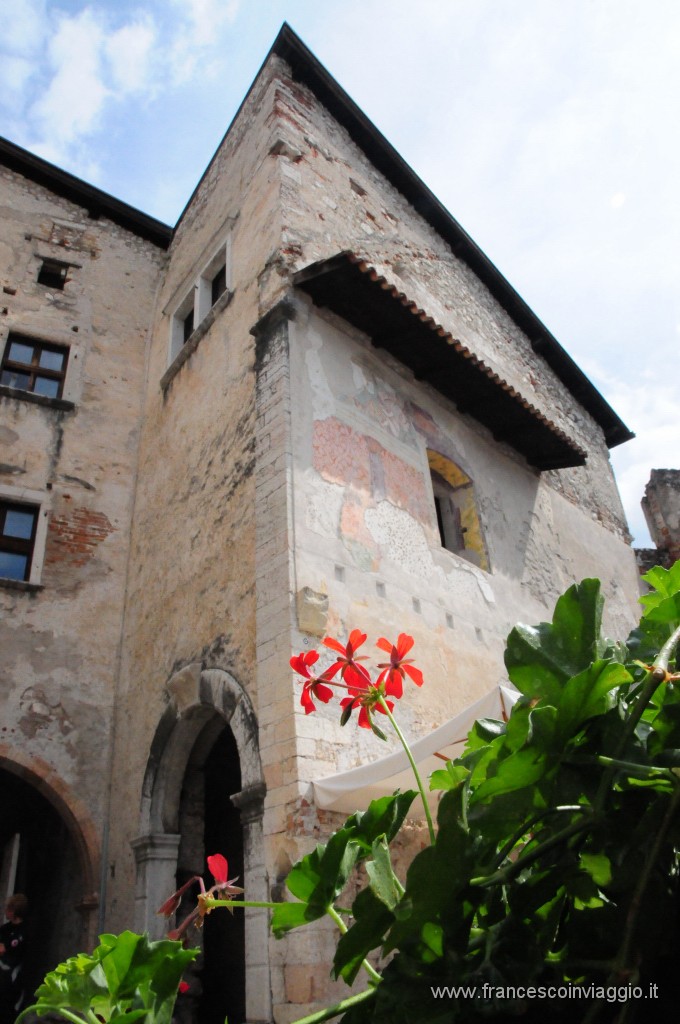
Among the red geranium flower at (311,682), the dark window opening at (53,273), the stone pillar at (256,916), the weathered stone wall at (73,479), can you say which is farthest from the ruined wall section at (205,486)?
the red geranium flower at (311,682)

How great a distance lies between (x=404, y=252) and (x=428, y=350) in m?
2.69

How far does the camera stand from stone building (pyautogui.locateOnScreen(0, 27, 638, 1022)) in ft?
17.0

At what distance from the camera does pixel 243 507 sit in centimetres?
579

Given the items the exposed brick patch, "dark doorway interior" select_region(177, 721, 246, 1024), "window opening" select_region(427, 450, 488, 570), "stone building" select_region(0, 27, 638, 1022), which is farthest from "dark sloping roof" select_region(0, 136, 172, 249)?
"dark doorway interior" select_region(177, 721, 246, 1024)

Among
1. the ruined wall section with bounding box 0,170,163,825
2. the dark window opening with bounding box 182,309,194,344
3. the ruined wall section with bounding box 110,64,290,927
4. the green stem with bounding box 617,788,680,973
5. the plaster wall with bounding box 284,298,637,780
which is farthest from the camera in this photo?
the dark window opening with bounding box 182,309,194,344

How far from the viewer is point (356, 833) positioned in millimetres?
819

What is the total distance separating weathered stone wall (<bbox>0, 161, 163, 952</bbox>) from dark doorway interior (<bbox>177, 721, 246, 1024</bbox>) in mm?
1128

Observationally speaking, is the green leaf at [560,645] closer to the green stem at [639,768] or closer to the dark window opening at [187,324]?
the green stem at [639,768]

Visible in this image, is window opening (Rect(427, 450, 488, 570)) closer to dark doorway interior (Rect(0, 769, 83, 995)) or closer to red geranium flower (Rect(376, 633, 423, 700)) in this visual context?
dark doorway interior (Rect(0, 769, 83, 995))

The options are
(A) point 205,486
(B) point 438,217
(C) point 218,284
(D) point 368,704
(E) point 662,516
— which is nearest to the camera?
(D) point 368,704

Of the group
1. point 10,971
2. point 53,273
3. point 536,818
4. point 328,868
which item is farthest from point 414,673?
point 53,273

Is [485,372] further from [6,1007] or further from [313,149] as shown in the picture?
[6,1007]

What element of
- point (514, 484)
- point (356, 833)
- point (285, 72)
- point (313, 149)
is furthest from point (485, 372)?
point (356, 833)

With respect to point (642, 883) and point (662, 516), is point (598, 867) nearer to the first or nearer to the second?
point (642, 883)
